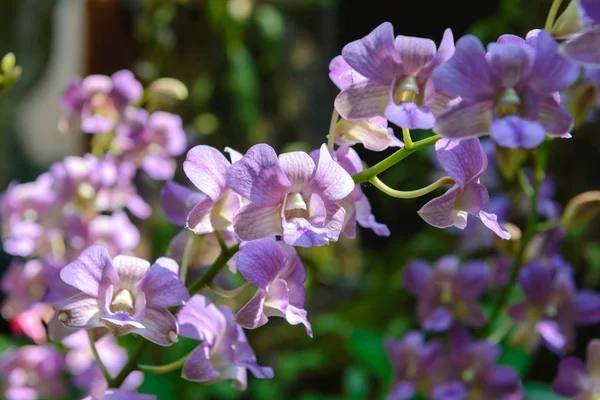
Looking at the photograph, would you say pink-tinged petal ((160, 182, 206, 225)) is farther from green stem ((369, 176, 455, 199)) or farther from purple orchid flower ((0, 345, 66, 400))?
purple orchid flower ((0, 345, 66, 400))

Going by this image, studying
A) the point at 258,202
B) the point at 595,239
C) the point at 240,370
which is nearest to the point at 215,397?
the point at 595,239

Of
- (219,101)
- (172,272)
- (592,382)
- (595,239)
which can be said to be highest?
(172,272)

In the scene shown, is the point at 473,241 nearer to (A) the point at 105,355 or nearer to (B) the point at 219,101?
(A) the point at 105,355

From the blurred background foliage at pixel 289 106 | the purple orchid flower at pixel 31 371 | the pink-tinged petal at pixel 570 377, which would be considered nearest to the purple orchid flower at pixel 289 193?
the pink-tinged petal at pixel 570 377

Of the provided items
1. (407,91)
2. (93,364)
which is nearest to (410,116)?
(407,91)

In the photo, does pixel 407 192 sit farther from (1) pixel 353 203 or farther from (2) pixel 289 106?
(2) pixel 289 106
